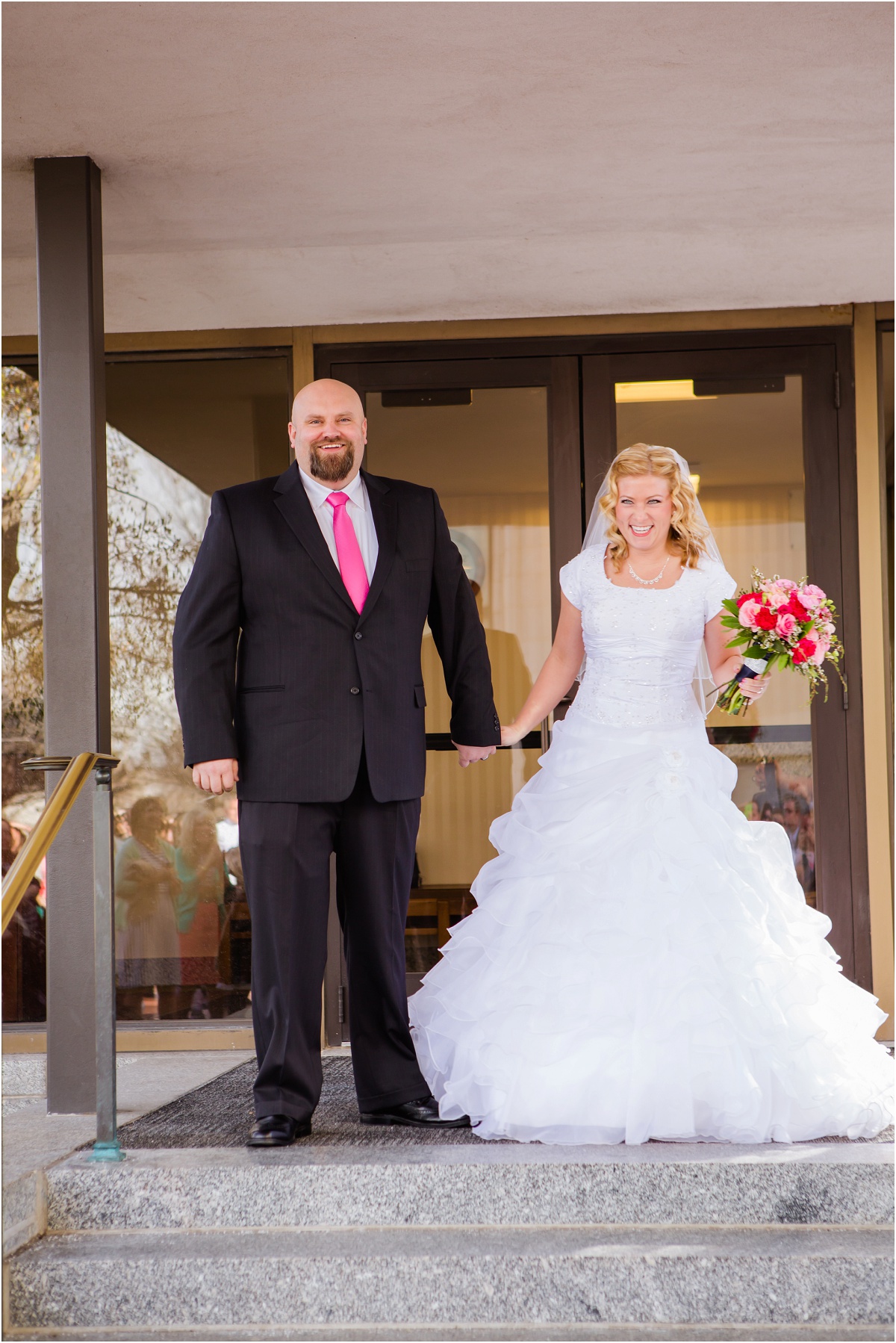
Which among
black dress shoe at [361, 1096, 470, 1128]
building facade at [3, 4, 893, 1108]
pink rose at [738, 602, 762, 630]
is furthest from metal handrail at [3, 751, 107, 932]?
pink rose at [738, 602, 762, 630]

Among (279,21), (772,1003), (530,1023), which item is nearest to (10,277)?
(279,21)

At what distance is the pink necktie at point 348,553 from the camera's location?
10.4ft

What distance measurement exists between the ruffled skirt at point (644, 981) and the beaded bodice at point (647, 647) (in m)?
0.08

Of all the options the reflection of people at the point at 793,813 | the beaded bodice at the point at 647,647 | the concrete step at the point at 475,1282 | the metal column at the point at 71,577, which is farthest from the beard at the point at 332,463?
the reflection of people at the point at 793,813

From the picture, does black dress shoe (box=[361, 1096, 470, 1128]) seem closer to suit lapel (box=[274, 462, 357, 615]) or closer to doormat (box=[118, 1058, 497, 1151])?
doormat (box=[118, 1058, 497, 1151])

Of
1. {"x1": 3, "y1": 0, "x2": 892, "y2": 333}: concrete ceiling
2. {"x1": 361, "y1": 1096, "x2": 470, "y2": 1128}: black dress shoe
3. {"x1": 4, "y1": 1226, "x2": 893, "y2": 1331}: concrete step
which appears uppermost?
{"x1": 3, "y1": 0, "x2": 892, "y2": 333}: concrete ceiling

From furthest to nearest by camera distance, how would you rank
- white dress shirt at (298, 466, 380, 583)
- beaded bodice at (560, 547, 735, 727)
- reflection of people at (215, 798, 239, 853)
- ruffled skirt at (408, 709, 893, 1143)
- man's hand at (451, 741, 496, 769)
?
reflection of people at (215, 798, 239, 853)
beaded bodice at (560, 547, 735, 727)
man's hand at (451, 741, 496, 769)
white dress shirt at (298, 466, 380, 583)
ruffled skirt at (408, 709, 893, 1143)

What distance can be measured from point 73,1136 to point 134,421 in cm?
292

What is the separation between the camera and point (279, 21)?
9.52 ft

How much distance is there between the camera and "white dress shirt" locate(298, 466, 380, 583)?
3211mm

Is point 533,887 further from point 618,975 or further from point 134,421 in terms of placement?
point 134,421

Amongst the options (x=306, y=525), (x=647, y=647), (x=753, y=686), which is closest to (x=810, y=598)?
(x=753, y=686)

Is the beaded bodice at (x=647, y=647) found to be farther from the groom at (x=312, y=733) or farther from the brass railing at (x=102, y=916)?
the brass railing at (x=102, y=916)

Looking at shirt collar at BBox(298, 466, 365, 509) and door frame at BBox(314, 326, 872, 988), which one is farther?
door frame at BBox(314, 326, 872, 988)
